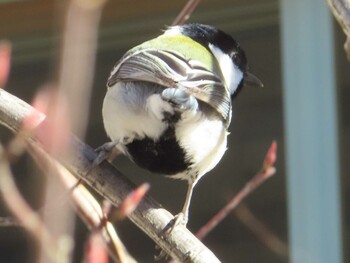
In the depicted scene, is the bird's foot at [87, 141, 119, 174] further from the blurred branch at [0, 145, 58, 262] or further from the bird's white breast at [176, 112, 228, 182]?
the blurred branch at [0, 145, 58, 262]

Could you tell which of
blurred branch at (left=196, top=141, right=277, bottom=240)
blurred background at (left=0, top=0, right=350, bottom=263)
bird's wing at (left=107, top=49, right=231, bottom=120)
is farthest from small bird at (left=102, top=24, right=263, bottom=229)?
blurred background at (left=0, top=0, right=350, bottom=263)

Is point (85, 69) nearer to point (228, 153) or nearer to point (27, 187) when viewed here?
point (228, 153)

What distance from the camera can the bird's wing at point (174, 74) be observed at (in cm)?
175

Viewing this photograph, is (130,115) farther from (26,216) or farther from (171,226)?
(26,216)

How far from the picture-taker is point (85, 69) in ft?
2.64

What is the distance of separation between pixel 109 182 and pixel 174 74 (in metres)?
0.40

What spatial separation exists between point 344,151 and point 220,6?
0.69 metres

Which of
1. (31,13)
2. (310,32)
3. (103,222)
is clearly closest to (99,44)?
(31,13)

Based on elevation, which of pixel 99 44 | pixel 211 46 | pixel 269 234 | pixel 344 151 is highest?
pixel 211 46

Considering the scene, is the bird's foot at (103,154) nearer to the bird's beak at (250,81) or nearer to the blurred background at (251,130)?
the bird's beak at (250,81)

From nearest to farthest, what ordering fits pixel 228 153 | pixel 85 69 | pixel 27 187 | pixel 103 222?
pixel 85 69 → pixel 103 222 → pixel 228 153 → pixel 27 187

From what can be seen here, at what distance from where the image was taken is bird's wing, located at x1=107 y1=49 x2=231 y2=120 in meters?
1.75

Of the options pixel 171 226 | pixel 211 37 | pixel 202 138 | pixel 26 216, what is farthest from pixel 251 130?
pixel 26 216

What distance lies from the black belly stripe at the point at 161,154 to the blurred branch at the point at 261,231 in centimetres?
128
